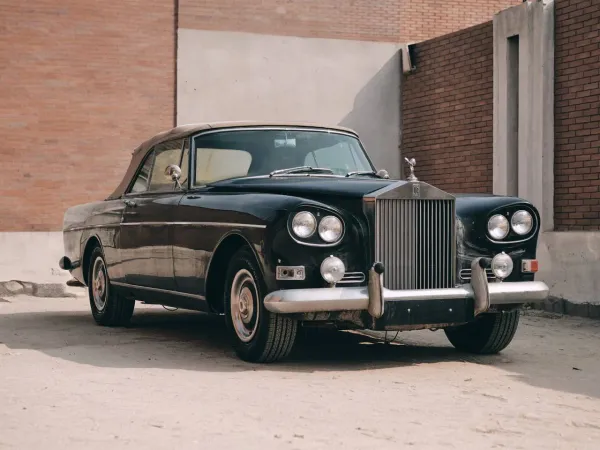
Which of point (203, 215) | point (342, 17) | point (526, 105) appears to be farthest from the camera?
point (342, 17)

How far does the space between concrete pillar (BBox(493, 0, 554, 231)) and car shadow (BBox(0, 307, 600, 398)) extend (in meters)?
4.02

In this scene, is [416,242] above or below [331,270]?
above

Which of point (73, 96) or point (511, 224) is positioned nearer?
point (511, 224)

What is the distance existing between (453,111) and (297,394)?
9913 millimetres

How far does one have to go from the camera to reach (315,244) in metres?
6.73

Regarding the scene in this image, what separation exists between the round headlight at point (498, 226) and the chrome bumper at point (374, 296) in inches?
14.4

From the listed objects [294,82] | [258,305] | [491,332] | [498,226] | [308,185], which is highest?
[294,82]

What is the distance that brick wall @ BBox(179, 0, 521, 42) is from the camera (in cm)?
1609

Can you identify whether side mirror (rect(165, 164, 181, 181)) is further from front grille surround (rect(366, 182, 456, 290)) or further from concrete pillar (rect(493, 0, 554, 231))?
concrete pillar (rect(493, 0, 554, 231))

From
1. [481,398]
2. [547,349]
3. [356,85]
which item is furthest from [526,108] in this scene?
[481,398]

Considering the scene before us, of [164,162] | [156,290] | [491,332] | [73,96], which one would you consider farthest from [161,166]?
[73,96]

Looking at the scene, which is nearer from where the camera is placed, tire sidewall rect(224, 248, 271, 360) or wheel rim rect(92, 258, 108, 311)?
tire sidewall rect(224, 248, 271, 360)

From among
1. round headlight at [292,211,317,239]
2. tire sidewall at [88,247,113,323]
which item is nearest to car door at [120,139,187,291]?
tire sidewall at [88,247,113,323]

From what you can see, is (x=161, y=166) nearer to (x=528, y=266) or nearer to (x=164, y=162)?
(x=164, y=162)
